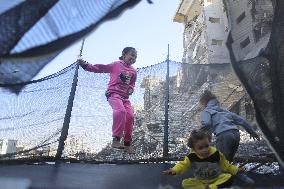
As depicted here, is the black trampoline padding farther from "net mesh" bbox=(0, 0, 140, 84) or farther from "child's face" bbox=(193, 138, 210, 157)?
"net mesh" bbox=(0, 0, 140, 84)

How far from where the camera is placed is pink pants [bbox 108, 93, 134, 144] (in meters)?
4.23

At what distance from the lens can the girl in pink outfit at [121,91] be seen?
424 cm

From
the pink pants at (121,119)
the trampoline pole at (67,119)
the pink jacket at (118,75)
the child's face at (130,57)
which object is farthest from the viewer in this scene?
the child's face at (130,57)

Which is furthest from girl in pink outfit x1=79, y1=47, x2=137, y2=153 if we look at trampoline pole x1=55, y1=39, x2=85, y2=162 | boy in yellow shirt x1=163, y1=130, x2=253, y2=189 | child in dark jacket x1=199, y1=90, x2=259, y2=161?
boy in yellow shirt x1=163, y1=130, x2=253, y2=189

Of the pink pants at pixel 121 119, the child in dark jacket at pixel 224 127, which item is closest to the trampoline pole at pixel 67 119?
the pink pants at pixel 121 119

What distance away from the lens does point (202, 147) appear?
3.08 metres

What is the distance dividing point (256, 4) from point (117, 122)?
2.25m

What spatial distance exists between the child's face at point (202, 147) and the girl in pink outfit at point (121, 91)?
1235 mm

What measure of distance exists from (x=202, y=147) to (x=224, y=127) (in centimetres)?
73

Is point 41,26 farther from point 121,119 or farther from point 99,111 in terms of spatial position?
point 99,111

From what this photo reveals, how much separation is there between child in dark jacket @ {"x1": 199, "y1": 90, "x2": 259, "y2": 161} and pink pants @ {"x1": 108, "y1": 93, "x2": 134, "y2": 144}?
0.89 m

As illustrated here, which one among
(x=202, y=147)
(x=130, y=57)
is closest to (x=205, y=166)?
(x=202, y=147)

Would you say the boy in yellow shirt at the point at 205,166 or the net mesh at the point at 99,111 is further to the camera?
the net mesh at the point at 99,111

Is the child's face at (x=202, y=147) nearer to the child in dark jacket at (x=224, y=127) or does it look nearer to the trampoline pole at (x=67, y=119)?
the child in dark jacket at (x=224, y=127)
